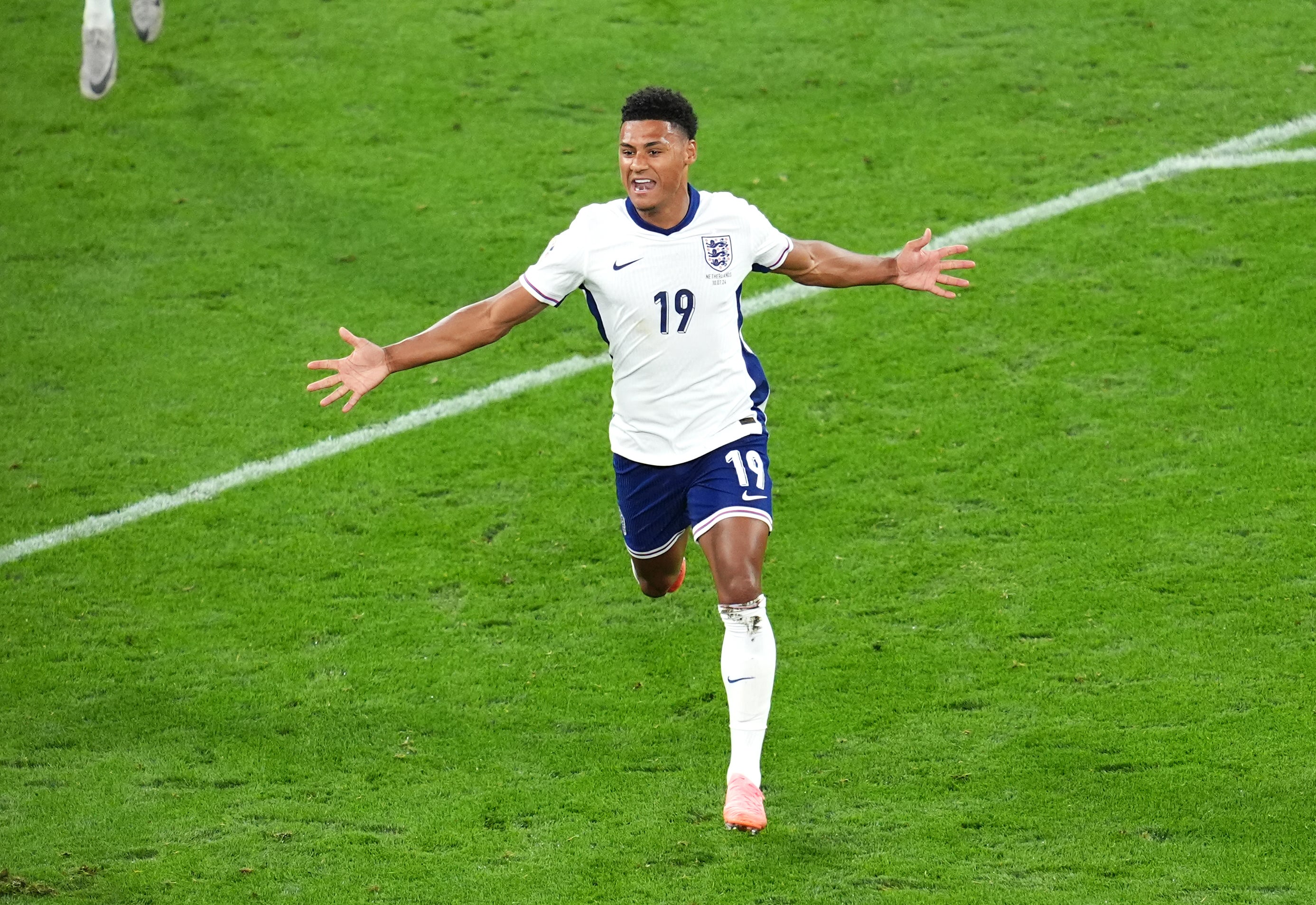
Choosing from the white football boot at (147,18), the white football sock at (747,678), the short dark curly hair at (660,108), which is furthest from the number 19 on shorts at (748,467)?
the white football boot at (147,18)

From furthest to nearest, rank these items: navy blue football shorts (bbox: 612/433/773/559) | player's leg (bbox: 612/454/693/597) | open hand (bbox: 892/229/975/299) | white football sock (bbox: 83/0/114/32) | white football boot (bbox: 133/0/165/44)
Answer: white football boot (bbox: 133/0/165/44)
white football sock (bbox: 83/0/114/32)
open hand (bbox: 892/229/975/299)
player's leg (bbox: 612/454/693/597)
navy blue football shorts (bbox: 612/433/773/559)

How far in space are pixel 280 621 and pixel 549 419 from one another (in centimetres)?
200

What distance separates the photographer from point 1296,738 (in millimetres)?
5953

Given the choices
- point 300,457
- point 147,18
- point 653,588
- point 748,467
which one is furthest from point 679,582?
point 147,18

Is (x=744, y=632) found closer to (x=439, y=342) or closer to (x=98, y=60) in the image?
(x=439, y=342)

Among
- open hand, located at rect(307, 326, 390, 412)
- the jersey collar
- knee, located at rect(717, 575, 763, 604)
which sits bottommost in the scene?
knee, located at rect(717, 575, 763, 604)

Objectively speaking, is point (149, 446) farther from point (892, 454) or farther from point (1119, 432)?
point (1119, 432)

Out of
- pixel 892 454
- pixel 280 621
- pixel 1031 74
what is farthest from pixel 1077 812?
pixel 1031 74

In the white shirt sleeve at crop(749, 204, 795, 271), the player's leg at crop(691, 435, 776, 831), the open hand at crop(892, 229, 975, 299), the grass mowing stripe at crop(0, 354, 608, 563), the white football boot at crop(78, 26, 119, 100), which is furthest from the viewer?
the white football boot at crop(78, 26, 119, 100)

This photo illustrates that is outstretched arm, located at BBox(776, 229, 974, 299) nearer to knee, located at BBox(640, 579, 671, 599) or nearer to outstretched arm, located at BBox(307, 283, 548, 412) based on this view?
outstretched arm, located at BBox(307, 283, 548, 412)

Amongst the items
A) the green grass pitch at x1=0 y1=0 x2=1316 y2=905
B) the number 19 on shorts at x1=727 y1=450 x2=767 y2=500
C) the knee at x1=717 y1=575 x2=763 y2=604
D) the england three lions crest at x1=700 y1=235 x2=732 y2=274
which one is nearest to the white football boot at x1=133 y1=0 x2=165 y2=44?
the green grass pitch at x1=0 y1=0 x2=1316 y2=905

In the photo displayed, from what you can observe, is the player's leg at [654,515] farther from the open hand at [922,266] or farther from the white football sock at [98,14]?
the white football sock at [98,14]

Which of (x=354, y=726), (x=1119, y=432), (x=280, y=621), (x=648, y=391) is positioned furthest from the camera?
(x=1119, y=432)

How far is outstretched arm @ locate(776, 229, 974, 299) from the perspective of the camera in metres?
6.18
